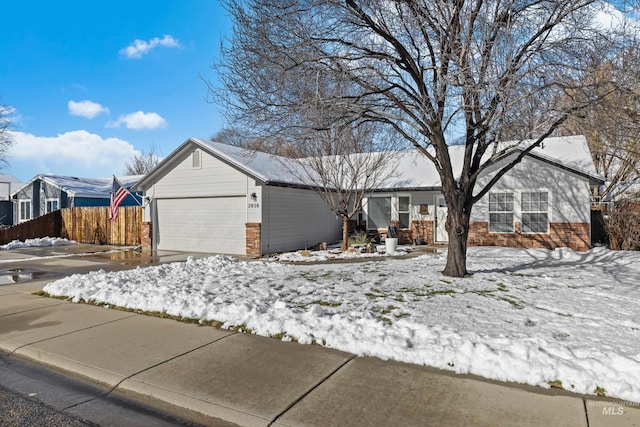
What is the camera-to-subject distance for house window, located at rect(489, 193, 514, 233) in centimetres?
1684

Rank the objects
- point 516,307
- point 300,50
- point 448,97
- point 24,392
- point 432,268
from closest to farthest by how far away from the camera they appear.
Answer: point 24,392, point 516,307, point 300,50, point 448,97, point 432,268

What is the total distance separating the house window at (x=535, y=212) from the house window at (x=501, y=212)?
0.48 meters

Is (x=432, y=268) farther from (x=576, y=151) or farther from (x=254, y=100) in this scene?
(x=576, y=151)

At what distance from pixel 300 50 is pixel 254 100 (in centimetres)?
146

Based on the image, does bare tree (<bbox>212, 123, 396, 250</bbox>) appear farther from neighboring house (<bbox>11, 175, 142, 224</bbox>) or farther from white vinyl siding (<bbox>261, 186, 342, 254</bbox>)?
neighboring house (<bbox>11, 175, 142, 224</bbox>)

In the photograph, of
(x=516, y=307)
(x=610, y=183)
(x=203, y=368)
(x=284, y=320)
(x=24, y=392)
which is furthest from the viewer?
(x=610, y=183)

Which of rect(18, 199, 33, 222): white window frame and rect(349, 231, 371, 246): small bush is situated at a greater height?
rect(18, 199, 33, 222): white window frame

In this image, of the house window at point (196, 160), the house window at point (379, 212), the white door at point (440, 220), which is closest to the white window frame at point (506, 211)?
the white door at point (440, 220)

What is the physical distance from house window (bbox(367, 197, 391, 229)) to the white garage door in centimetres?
678

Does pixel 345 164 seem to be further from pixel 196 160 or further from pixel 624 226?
pixel 624 226

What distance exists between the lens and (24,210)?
30656 mm

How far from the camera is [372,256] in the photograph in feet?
47.1

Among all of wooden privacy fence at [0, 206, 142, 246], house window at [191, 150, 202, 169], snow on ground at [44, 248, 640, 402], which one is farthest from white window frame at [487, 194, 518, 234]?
wooden privacy fence at [0, 206, 142, 246]

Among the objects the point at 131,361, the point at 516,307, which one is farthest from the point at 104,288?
the point at 516,307
